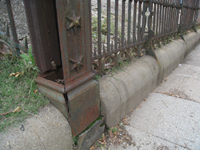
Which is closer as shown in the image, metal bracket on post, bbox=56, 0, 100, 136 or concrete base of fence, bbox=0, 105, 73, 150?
concrete base of fence, bbox=0, 105, 73, 150

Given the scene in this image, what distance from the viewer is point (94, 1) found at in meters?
6.57

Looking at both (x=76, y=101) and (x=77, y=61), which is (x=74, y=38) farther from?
(x=76, y=101)

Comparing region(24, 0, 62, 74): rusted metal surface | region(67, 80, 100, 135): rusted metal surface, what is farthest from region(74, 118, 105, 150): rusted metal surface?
region(24, 0, 62, 74): rusted metal surface

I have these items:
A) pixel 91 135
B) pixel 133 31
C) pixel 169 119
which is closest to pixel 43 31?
pixel 91 135

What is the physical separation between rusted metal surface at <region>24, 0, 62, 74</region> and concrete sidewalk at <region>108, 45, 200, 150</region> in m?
1.36

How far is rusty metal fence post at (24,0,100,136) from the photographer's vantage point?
5.11ft

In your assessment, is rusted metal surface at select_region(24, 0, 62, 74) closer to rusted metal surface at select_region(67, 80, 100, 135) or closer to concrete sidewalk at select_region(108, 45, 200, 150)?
rusted metal surface at select_region(67, 80, 100, 135)

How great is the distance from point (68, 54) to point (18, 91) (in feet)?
2.06

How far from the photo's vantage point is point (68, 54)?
5.26 feet

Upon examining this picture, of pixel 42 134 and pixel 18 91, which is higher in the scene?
pixel 18 91

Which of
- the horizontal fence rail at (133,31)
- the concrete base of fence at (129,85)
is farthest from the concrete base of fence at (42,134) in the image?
the horizontal fence rail at (133,31)

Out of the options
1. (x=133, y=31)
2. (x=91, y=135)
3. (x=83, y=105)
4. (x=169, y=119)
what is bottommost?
(x=169, y=119)

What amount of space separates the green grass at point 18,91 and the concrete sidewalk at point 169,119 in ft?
3.69

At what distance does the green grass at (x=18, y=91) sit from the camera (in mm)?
1415
